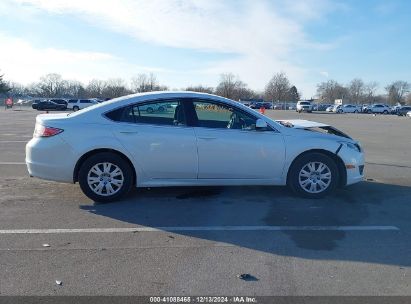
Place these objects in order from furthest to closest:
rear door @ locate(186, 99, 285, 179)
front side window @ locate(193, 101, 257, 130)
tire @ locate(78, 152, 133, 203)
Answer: front side window @ locate(193, 101, 257, 130) < rear door @ locate(186, 99, 285, 179) < tire @ locate(78, 152, 133, 203)

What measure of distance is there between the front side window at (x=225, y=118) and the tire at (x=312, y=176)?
96 centimetres

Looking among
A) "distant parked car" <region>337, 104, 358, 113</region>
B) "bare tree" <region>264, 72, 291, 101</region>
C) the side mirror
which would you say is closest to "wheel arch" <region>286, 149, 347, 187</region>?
the side mirror

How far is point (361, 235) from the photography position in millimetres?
5043

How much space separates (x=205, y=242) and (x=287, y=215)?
5.06 ft

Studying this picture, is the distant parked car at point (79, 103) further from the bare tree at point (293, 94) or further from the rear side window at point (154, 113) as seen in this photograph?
the bare tree at point (293, 94)

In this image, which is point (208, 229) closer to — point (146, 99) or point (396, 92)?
point (146, 99)

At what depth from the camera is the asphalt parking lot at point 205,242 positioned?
3740 mm

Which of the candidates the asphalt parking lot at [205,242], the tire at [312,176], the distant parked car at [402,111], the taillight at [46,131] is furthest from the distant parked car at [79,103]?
the tire at [312,176]

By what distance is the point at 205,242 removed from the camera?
4.80 metres

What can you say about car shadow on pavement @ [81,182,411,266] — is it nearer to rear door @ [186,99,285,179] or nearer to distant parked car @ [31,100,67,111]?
rear door @ [186,99,285,179]

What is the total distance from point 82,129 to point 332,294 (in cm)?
428

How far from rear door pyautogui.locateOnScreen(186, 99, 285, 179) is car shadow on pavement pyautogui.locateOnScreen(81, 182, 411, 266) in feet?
1.60

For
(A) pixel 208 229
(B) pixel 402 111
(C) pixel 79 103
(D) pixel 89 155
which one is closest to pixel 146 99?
(D) pixel 89 155

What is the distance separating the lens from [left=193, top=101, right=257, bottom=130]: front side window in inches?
258
